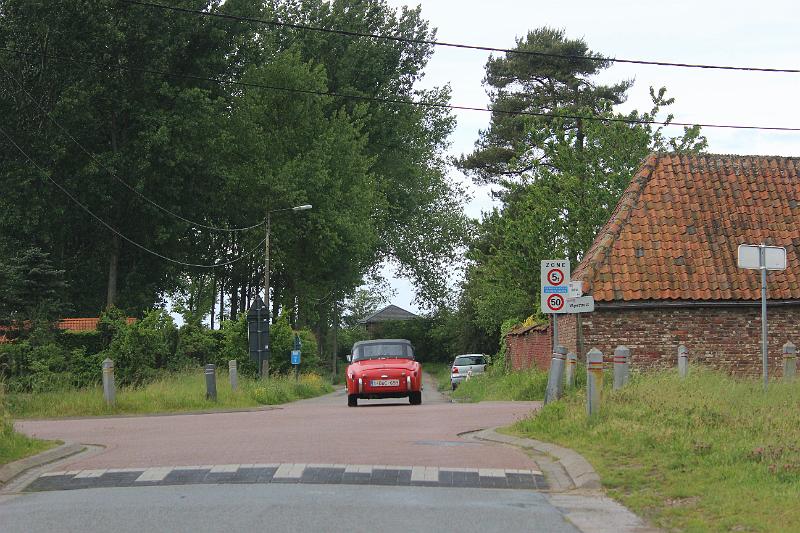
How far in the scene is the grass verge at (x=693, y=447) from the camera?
891 cm

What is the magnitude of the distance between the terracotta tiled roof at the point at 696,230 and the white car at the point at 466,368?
1887 cm

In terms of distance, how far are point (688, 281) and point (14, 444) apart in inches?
731

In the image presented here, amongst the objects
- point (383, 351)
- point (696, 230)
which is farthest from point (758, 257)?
point (696, 230)

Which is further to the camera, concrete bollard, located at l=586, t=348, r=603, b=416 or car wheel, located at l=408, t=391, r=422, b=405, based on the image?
car wheel, located at l=408, t=391, r=422, b=405

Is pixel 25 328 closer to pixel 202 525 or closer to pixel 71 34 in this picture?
pixel 71 34

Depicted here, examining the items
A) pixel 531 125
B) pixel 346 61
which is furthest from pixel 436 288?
pixel 531 125

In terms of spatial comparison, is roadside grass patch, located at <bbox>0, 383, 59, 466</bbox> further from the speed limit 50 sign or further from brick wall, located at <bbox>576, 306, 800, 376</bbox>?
brick wall, located at <bbox>576, 306, 800, 376</bbox>

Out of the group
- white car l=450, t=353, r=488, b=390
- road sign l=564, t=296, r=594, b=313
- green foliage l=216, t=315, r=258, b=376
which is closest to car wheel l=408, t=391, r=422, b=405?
road sign l=564, t=296, r=594, b=313

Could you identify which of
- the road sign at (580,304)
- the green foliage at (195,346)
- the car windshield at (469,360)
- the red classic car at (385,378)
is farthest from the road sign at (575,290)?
the car windshield at (469,360)

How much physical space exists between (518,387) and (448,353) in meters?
67.0

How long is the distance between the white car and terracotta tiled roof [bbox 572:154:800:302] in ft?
61.9

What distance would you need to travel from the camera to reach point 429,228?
231 feet

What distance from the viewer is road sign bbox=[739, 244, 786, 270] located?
17.4 m

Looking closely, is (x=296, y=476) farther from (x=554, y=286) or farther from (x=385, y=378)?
(x=385, y=378)
